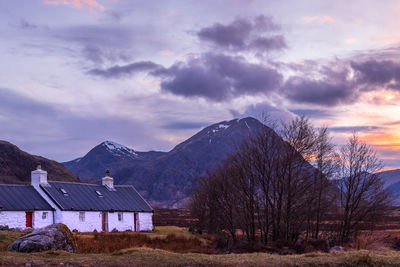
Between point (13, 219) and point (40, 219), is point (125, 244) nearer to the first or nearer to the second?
point (13, 219)

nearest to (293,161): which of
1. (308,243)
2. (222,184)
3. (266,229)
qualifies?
(266,229)

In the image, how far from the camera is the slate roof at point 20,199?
1913 inches

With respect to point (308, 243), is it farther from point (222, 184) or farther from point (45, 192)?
point (45, 192)

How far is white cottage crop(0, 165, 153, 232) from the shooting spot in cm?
5264

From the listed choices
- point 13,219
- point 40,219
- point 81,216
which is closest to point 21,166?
point 81,216

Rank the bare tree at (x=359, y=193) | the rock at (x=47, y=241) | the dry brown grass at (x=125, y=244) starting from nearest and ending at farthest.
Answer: the rock at (x=47, y=241) < the dry brown grass at (x=125, y=244) < the bare tree at (x=359, y=193)

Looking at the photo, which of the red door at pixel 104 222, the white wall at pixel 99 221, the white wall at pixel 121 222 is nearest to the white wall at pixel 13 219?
the white wall at pixel 99 221

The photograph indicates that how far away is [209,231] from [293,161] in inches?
875

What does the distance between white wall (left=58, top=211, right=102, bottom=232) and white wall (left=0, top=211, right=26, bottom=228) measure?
4.13m

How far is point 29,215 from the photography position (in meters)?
50.1

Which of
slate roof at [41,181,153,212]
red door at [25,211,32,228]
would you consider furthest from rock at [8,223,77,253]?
slate roof at [41,181,153,212]

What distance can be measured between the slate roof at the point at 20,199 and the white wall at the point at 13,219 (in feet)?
1.21

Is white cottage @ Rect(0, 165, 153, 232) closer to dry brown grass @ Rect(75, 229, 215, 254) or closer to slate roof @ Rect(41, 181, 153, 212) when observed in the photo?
slate roof @ Rect(41, 181, 153, 212)

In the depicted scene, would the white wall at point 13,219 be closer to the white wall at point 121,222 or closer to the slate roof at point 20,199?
the slate roof at point 20,199
